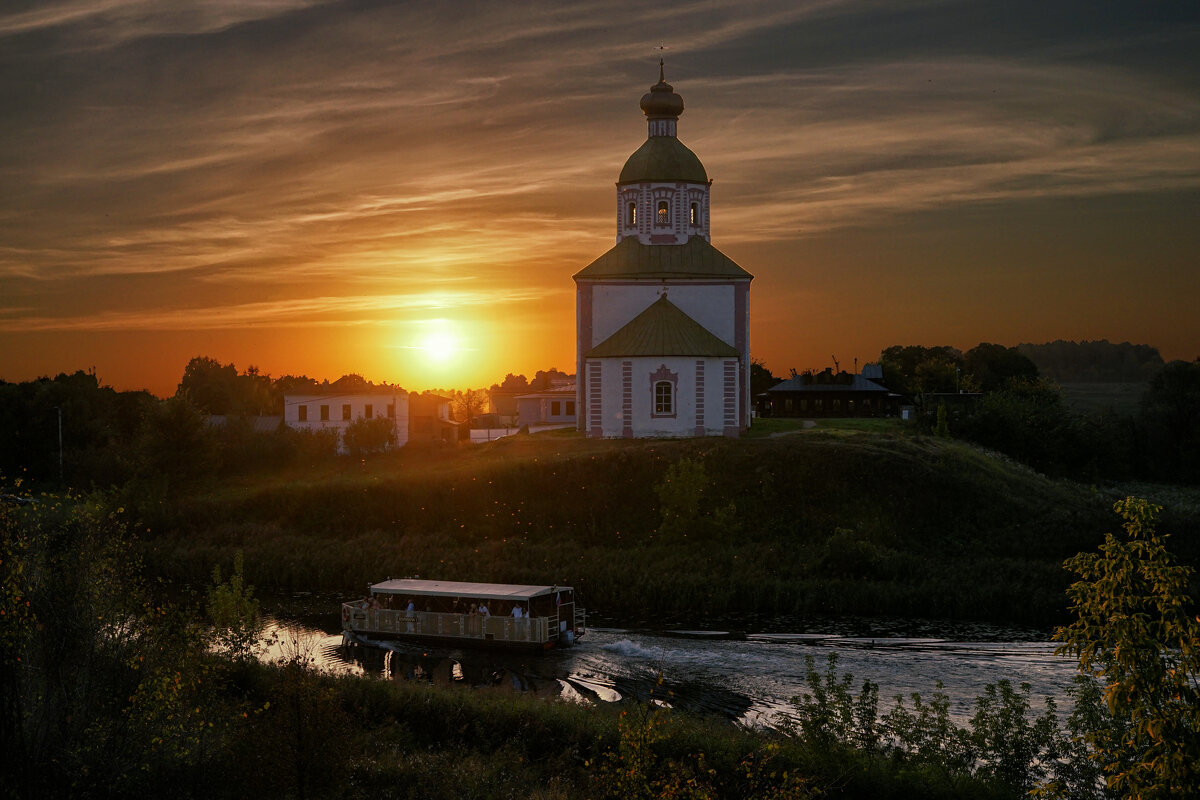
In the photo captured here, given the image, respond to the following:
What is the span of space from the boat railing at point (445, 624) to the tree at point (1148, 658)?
20827mm

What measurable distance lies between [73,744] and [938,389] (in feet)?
336

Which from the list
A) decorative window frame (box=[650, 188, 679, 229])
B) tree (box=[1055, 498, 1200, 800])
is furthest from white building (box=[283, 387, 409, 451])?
tree (box=[1055, 498, 1200, 800])

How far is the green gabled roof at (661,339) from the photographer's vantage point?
58.1m

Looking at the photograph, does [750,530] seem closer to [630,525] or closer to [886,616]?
[630,525]

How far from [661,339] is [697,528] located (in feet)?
47.9

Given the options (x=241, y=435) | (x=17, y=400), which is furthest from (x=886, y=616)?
(x=17, y=400)

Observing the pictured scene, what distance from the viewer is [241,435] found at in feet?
240

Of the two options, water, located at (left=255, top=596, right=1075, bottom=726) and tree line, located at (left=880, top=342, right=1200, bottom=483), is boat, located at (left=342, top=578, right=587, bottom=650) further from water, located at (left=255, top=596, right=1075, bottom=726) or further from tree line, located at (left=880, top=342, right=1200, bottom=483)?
tree line, located at (left=880, top=342, right=1200, bottom=483)

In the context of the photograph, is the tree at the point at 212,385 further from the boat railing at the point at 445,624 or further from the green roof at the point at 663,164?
the boat railing at the point at 445,624

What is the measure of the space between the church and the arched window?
6 centimetres

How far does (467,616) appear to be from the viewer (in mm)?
33625

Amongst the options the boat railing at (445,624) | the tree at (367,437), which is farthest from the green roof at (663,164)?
the boat railing at (445,624)

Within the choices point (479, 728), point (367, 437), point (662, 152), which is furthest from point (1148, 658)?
point (367, 437)

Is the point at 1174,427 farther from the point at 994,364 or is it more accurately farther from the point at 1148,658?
the point at 1148,658
